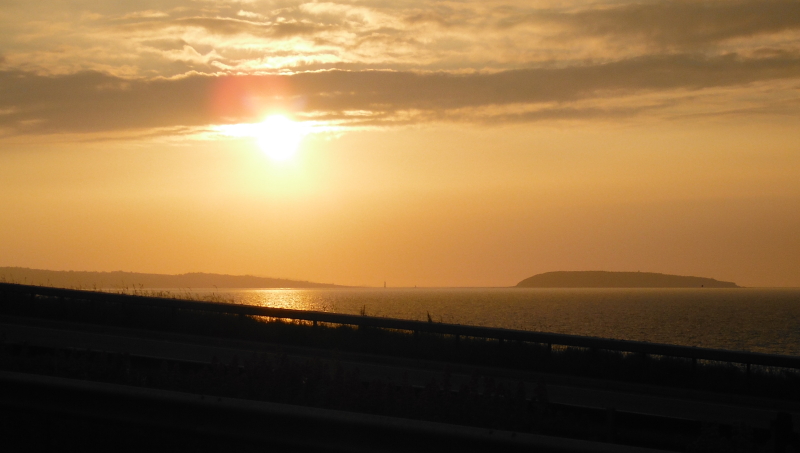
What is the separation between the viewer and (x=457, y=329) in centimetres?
1752

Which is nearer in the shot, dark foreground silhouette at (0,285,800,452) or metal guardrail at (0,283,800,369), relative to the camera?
dark foreground silhouette at (0,285,800,452)

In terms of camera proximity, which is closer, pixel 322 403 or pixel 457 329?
pixel 322 403

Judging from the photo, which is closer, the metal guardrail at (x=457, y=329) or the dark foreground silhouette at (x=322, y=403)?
the dark foreground silhouette at (x=322, y=403)

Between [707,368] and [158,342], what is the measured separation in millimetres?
12698

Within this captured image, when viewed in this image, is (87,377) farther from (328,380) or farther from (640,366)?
(640,366)

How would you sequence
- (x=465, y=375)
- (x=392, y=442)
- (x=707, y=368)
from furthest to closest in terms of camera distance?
(x=707, y=368) < (x=465, y=375) < (x=392, y=442)

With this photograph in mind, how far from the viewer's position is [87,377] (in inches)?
291

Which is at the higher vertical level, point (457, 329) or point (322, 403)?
point (457, 329)

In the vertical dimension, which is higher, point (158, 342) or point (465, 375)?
point (158, 342)

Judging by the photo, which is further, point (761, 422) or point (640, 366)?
point (640, 366)

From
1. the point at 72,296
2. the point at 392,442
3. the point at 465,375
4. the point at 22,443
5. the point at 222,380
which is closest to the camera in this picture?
the point at 392,442

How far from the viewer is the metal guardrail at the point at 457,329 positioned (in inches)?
617

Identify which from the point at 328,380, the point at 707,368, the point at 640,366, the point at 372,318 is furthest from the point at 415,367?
the point at 328,380

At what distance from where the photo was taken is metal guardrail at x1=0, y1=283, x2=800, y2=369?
51.4 ft
